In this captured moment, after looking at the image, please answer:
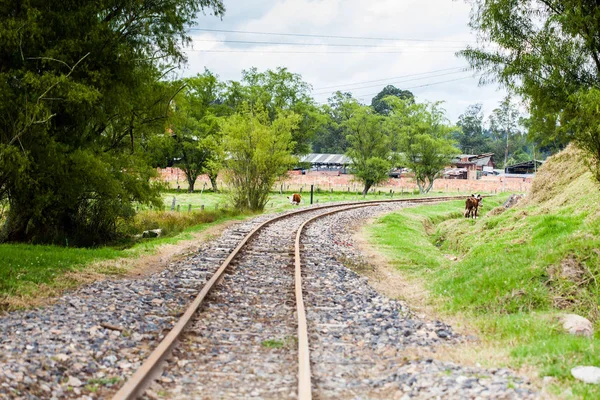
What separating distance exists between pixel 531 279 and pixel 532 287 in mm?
325

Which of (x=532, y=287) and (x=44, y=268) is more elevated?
(x=532, y=287)

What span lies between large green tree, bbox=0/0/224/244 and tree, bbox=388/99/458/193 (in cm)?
4560

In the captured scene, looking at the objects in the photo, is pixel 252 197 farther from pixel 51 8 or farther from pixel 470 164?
pixel 470 164

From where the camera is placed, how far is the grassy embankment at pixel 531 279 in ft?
19.4

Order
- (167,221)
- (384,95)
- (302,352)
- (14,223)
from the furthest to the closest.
Answer: (384,95) < (167,221) < (14,223) < (302,352)

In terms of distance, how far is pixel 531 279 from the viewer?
9.01m

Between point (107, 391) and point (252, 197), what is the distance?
2617 centimetres

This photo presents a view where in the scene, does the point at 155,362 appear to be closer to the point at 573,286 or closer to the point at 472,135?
the point at 573,286

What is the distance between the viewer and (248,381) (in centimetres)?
538

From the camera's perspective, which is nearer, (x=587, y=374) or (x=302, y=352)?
(x=587, y=374)

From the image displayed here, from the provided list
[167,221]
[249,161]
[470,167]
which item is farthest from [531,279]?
[470,167]

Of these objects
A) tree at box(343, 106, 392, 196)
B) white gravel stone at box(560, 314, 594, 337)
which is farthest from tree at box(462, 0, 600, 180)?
tree at box(343, 106, 392, 196)

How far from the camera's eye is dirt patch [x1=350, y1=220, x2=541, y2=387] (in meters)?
5.95

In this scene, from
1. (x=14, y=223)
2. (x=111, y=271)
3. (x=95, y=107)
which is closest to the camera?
(x=111, y=271)
